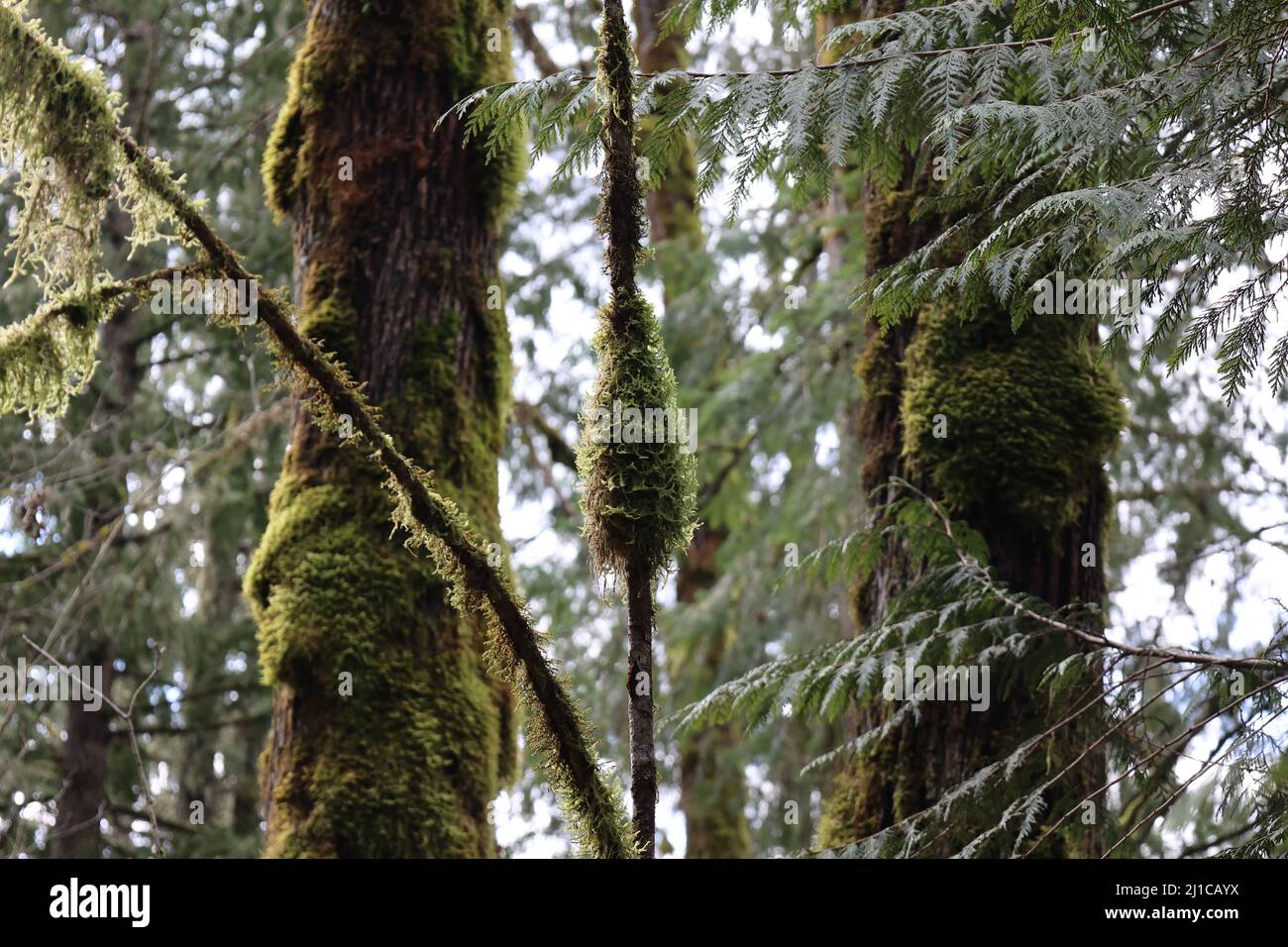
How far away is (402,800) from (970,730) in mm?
1682

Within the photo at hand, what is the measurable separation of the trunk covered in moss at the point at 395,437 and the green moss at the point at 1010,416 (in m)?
1.51

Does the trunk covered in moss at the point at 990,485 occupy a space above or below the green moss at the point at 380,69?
below

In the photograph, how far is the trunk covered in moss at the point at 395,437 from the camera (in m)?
3.71

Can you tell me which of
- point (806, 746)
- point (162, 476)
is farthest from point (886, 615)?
point (806, 746)

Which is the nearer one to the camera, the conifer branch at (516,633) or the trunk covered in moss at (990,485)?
the conifer branch at (516,633)

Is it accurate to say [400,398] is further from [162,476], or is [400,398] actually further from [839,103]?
[162,476]

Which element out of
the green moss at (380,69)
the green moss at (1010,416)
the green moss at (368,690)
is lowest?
the green moss at (368,690)

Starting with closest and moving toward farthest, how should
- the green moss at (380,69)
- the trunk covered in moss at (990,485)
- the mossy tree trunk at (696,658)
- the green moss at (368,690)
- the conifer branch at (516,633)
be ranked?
the conifer branch at (516,633), the trunk covered in moss at (990,485), the green moss at (368,690), the green moss at (380,69), the mossy tree trunk at (696,658)

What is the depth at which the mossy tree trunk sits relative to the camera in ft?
31.6

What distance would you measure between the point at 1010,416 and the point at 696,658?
6.62m

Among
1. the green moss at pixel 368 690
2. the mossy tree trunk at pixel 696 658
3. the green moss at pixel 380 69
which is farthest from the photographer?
the mossy tree trunk at pixel 696 658

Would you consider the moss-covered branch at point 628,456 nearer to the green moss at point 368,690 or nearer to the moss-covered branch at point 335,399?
the moss-covered branch at point 335,399

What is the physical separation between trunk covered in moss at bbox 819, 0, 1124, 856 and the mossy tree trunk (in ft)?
15.8

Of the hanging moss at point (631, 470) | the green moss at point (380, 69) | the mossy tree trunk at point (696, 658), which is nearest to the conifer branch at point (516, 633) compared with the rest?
the hanging moss at point (631, 470)
